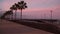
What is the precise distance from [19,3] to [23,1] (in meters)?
3.52

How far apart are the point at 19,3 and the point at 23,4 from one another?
2905 mm

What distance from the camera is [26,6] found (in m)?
88.8

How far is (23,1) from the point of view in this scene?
289ft

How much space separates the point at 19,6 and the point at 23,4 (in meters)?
3.54

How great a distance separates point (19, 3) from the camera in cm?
9094

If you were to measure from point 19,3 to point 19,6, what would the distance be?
1525 millimetres

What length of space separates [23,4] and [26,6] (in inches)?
63.3

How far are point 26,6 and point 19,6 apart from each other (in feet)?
14.4

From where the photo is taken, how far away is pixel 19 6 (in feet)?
301

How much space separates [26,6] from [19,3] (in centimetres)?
417
